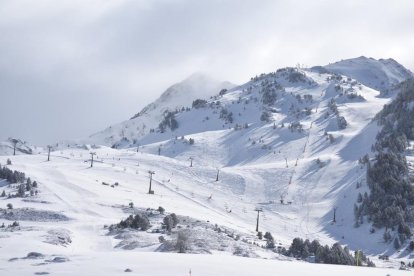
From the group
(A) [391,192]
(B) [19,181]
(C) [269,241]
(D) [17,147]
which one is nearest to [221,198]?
(A) [391,192]

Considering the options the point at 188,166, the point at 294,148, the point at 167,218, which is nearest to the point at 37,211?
the point at 167,218

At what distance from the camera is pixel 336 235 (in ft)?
280

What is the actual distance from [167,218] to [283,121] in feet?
412

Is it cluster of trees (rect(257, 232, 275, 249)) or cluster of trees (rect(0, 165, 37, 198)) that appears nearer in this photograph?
cluster of trees (rect(257, 232, 275, 249))

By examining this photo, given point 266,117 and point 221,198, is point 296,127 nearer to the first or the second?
point 266,117

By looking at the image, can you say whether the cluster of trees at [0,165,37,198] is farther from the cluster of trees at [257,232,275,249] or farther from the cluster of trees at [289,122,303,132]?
the cluster of trees at [289,122,303,132]

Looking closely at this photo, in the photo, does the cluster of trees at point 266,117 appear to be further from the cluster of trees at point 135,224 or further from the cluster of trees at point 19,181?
the cluster of trees at point 135,224

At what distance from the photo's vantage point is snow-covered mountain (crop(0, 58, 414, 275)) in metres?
48.4

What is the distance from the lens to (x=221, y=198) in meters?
102

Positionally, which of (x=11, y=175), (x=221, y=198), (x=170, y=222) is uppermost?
(x=11, y=175)

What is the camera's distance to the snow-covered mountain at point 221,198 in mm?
48406

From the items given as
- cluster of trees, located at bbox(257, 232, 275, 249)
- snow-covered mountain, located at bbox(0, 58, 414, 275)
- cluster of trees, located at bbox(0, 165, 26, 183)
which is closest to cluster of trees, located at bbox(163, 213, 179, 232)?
snow-covered mountain, located at bbox(0, 58, 414, 275)

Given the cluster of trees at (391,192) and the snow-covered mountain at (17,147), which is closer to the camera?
the cluster of trees at (391,192)

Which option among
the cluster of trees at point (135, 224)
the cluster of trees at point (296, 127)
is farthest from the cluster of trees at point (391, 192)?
the cluster of trees at point (296, 127)
